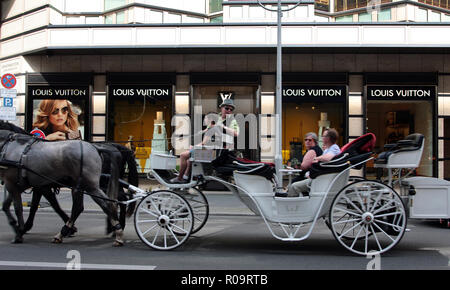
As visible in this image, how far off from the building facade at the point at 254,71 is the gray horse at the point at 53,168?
8.52m

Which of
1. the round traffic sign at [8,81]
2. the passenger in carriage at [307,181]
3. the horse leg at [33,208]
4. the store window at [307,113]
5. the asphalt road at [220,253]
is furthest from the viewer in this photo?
the store window at [307,113]

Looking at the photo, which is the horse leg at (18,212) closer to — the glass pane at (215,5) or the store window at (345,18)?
the glass pane at (215,5)

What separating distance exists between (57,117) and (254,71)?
7.80 metres

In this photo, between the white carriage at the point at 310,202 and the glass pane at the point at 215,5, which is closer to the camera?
the white carriage at the point at 310,202

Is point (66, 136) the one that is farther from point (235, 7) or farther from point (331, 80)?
point (331, 80)

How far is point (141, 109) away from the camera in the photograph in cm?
1548

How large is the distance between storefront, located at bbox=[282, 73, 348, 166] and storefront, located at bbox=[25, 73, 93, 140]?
7515 millimetres

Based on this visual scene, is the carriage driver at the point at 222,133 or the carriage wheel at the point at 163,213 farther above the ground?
the carriage driver at the point at 222,133

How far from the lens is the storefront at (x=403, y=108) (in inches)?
575

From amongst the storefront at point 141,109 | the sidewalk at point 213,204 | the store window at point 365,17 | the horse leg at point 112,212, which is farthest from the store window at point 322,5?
the horse leg at point 112,212

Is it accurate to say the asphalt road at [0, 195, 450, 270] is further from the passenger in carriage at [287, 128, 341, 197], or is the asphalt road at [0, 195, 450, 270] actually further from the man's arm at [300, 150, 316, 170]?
the man's arm at [300, 150, 316, 170]

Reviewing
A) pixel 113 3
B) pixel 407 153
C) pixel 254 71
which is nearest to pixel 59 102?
pixel 113 3

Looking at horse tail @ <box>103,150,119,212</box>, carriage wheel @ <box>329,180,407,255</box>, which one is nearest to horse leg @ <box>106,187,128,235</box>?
horse tail @ <box>103,150,119,212</box>
